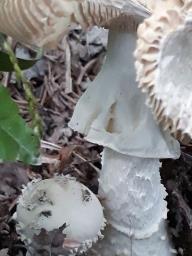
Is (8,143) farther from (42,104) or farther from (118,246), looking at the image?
(42,104)

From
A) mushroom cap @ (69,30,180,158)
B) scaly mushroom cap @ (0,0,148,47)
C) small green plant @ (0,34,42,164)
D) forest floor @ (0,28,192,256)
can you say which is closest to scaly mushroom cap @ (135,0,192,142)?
scaly mushroom cap @ (0,0,148,47)

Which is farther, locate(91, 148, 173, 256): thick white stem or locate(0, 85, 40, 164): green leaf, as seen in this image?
locate(91, 148, 173, 256): thick white stem

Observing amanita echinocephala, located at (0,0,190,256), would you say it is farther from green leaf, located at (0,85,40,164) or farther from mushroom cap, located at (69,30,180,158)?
green leaf, located at (0,85,40,164)

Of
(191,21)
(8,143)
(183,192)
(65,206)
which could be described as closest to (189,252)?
(183,192)

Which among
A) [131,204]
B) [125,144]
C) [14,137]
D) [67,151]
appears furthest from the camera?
[67,151]

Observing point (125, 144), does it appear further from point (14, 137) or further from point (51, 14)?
point (51, 14)

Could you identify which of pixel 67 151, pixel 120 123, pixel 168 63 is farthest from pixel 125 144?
pixel 67 151

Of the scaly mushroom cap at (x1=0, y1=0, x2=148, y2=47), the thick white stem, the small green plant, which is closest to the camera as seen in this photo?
the scaly mushroom cap at (x1=0, y1=0, x2=148, y2=47)

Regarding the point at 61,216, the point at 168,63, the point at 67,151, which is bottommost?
the point at 67,151

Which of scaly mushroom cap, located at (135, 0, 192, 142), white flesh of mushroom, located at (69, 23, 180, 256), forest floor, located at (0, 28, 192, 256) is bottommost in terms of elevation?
Result: forest floor, located at (0, 28, 192, 256)
